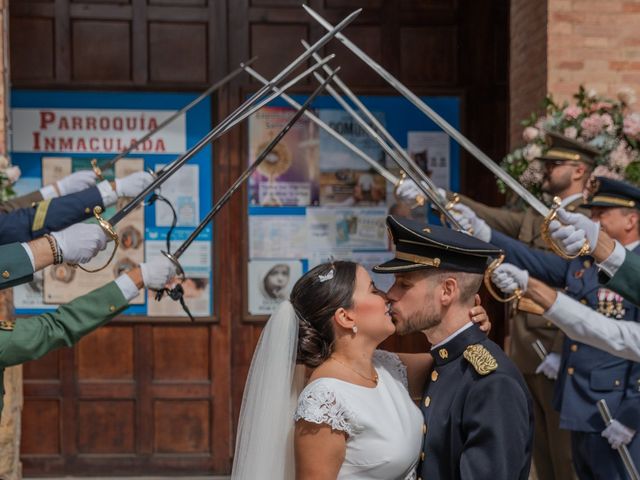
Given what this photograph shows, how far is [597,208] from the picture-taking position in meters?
4.63

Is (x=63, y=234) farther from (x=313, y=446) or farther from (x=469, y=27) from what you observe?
(x=469, y=27)

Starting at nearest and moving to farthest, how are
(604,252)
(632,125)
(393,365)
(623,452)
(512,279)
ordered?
1. (393,365)
2. (604,252)
3. (512,279)
4. (623,452)
5. (632,125)

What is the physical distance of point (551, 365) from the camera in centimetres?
541

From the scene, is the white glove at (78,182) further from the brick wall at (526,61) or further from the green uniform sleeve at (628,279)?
the green uniform sleeve at (628,279)

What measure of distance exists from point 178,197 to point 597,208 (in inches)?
123

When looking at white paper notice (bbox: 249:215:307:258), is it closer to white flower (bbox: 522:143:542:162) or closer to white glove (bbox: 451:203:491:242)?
white flower (bbox: 522:143:542:162)

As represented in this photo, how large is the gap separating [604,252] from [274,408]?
1.33 meters

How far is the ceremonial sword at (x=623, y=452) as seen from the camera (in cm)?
421

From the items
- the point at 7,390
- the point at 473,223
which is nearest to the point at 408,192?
the point at 473,223

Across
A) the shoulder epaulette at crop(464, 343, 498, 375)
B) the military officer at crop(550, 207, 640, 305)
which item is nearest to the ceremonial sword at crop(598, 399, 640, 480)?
the military officer at crop(550, 207, 640, 305)

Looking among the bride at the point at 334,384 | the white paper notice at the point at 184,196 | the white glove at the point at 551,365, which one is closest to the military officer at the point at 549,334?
the white glove at the point at 551,365

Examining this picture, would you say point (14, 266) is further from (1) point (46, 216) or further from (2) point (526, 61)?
(2) point (526, 61)

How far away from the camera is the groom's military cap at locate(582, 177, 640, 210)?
4516mm

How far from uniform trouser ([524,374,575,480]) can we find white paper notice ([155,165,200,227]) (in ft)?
8.29
